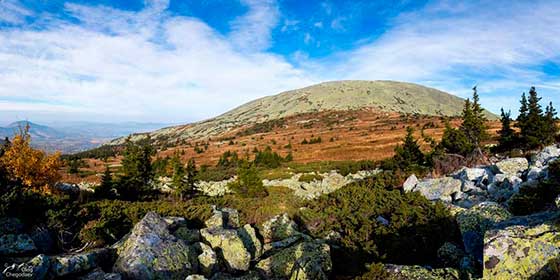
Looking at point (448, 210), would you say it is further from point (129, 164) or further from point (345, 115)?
point (345, 115)

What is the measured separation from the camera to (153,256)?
11.0 meters

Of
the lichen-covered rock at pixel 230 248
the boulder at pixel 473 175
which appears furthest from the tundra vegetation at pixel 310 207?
the lichen-covered rock at pixel 230 248

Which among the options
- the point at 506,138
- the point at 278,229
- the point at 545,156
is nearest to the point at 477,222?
the point at 278,229

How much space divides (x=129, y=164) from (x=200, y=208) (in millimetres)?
12142

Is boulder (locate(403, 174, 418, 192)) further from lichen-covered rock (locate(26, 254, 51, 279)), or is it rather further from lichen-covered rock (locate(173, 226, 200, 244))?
lichen-covered rock (locate(26, 254, 51, 279))

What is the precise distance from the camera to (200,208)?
18484 millimetres

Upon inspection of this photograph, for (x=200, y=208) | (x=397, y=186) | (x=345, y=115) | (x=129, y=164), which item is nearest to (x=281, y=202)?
(x=200, y=208)

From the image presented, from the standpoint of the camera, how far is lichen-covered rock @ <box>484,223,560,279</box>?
24.0 feet

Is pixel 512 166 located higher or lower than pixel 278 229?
higher

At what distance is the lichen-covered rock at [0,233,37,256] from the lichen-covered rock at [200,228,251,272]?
6500 millimetres

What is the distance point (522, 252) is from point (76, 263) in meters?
12.5

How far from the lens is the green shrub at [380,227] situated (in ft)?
37.9

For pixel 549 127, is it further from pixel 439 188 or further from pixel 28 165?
pixel 28 165

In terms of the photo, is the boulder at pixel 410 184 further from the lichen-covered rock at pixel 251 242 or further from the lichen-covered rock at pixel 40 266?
the lichen-covered rock at pixel 40 266
